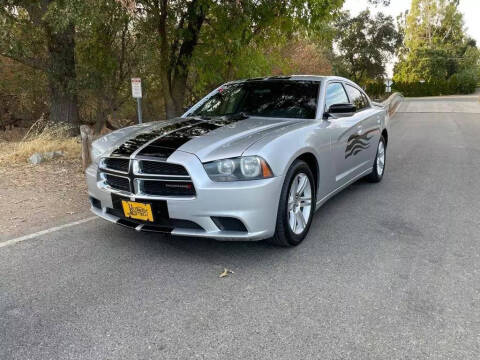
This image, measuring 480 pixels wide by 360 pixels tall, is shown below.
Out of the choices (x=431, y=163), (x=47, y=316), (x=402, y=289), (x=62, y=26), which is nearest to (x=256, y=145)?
(x=402, y=289)

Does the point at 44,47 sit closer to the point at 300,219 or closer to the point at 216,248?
the point at 216,248

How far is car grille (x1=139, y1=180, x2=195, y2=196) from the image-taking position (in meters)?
3.27

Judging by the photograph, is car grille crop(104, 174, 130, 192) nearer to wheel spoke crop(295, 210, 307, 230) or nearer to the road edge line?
the road edge line

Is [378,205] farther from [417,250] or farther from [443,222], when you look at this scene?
[417,250]

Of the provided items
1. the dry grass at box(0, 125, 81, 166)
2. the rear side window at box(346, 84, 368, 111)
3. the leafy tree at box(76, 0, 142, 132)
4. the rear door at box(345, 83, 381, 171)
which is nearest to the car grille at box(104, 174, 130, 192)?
the rear door at box(345, 83, 381, 171)

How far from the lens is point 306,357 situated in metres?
2.29

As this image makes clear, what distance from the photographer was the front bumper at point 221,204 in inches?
126

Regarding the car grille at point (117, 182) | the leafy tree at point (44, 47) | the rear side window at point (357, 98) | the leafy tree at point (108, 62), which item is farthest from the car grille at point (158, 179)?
the leafy tree at point (108, 62)

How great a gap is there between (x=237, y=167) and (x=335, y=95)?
7.12ft

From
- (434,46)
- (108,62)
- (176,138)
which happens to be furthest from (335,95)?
(434,46)

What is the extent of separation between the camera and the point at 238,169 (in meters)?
3.28

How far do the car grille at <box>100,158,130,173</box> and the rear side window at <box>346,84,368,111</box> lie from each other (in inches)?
124

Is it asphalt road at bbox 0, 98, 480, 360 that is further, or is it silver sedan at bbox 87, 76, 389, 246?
silver sedan at bbox 87, 76, 389, 246

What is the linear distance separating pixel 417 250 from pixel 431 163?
458 centimetres
